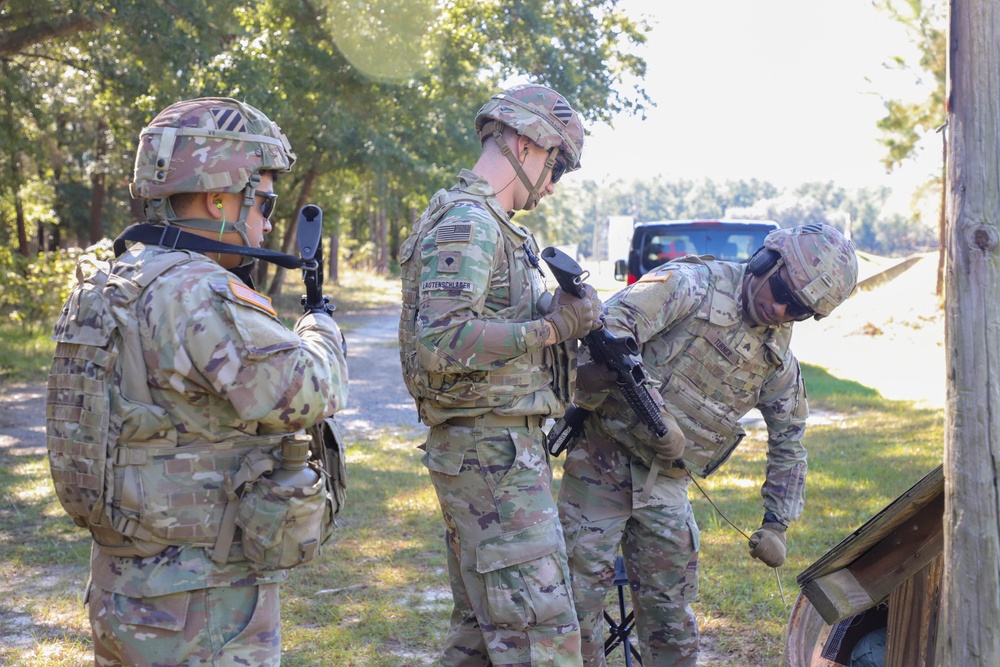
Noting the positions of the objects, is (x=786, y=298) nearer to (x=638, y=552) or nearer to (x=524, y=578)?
(x=638, y=552)

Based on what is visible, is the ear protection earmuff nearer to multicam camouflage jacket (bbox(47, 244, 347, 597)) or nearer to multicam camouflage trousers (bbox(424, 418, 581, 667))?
multicam camouflage trousers (bbox(424, 418, 581, 667))

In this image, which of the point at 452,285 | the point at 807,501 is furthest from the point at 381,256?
the point at 452,285

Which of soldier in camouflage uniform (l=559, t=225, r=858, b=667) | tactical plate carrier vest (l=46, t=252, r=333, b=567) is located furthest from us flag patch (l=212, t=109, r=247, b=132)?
soldier in camouflage uniform (l=559, t=225, r=858, b=667)

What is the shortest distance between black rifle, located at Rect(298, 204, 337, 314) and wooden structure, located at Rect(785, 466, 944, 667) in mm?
1733

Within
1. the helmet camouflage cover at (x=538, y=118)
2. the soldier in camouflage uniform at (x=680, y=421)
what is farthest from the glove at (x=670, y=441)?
the helmet camouflage cover at (x=538, y=118)

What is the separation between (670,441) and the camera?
3309mm

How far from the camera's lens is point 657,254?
36.5ft

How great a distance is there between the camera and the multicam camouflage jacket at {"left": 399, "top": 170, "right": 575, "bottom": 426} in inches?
107

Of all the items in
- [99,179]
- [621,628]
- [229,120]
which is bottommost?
[621,628]

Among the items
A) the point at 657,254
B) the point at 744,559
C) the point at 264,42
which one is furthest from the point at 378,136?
the point at 744,559

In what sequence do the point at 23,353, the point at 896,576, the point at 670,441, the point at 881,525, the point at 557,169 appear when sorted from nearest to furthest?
the point at 881,525 < the point at 896,576 < the point at 557,169 < the point at 670,441 < the point at 23,353

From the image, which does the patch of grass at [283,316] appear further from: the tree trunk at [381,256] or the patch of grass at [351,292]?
the tree trunk at [381,256]

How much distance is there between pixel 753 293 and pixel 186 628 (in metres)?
2.30

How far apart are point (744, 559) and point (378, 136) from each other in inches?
575
